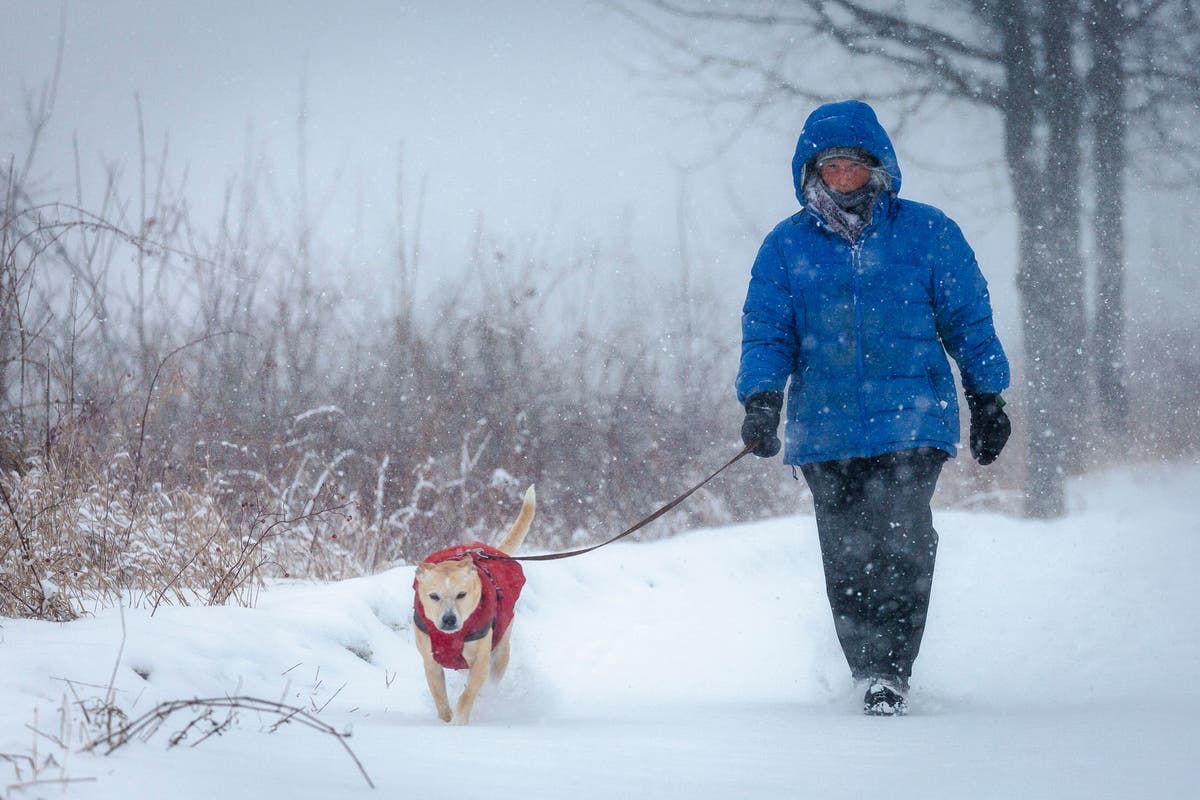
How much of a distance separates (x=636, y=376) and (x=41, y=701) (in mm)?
6499

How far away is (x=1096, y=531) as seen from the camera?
7.20 m

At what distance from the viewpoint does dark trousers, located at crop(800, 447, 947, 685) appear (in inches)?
124

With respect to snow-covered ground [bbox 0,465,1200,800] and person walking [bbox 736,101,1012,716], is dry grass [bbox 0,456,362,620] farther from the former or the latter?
person walking [bbox 736,101,1012,716]

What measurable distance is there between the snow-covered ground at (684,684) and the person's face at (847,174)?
5.85 ft

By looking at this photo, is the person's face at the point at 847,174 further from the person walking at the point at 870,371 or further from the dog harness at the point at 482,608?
the dog harness at the point at 482,608

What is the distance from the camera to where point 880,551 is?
10.5 ft

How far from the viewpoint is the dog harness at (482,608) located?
302cm

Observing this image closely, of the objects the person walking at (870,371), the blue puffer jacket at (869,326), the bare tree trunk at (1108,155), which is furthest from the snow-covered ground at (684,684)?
the bare tree trunk at (1108,155)

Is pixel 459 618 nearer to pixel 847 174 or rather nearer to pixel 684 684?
pixel 684 684

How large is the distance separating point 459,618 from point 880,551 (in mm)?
1407

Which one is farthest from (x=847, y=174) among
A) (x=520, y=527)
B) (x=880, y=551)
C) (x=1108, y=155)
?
(x=1108, y=155)

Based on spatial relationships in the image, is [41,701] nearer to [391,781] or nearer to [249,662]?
[391,781]

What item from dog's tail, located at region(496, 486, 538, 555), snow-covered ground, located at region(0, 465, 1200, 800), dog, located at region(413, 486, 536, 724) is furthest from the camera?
dog's tail, located at region(496, 486, 538, 555)

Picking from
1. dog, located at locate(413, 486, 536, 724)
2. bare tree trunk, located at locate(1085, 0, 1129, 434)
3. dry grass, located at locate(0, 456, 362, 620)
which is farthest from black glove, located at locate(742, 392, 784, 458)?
bare tree trunk, located at locate(1085, 0, 1129, 434)
